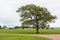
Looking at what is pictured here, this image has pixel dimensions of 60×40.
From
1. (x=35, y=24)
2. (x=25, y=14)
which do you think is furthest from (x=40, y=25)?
(x=25, y=14)

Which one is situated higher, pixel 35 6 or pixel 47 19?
pixel 35 6

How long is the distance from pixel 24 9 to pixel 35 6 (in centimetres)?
442

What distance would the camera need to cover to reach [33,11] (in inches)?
2736

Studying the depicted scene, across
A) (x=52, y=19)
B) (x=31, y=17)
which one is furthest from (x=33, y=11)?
(x=52, y=19)

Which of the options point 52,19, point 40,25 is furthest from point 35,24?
point 52,19

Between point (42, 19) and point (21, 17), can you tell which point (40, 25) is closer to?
point (42, 19)

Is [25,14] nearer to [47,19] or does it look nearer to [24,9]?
[24,9]

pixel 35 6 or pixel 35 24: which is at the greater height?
pixel 35 6

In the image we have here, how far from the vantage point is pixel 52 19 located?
70.8 meters

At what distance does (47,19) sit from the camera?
69375 mm

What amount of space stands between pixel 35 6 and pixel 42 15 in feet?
13.4

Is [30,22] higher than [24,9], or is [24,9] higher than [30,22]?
[24,9]

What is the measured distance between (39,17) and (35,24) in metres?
2.74

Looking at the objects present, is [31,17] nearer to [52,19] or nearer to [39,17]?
[39,17]
